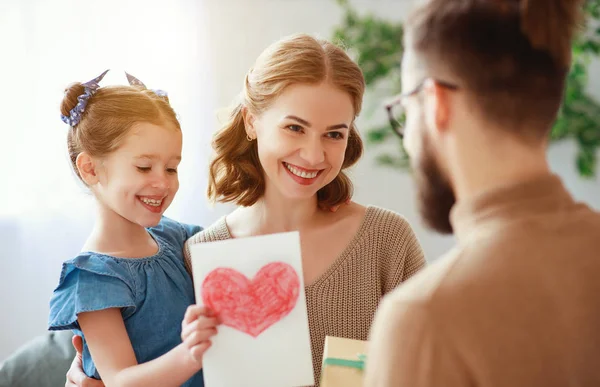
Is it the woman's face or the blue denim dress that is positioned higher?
the woman's face

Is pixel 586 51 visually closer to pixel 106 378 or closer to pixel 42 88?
pixel 42 88

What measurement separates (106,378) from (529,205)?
3.44 ft

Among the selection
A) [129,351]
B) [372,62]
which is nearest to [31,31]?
[372,62]

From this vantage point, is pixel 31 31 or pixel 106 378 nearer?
pixel 106 378

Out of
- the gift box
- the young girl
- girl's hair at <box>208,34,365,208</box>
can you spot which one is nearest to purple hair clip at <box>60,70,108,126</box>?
the young girl

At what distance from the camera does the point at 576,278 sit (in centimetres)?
89

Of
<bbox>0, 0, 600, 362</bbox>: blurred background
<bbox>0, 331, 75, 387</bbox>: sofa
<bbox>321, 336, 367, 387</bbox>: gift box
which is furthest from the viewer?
<bbox>0, 0, 600, 362</bbox>: blurred background

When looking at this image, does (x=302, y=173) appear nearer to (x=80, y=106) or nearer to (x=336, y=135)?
(x=336, y=135)

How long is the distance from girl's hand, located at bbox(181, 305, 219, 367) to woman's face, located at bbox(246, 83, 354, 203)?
49 centimetres

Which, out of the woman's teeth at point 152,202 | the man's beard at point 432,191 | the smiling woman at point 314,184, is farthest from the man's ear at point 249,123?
the man's beard at point 432,191

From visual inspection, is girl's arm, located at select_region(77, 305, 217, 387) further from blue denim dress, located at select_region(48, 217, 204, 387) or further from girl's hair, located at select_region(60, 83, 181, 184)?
girl's hair, located at select_region(60, 83, 181, 184)

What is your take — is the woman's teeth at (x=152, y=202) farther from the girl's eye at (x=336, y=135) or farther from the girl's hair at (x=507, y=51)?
the girl's hair at (x=507, y=51)

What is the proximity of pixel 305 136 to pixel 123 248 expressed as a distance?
0.52 m

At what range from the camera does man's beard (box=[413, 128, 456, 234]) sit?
3.43 feet
